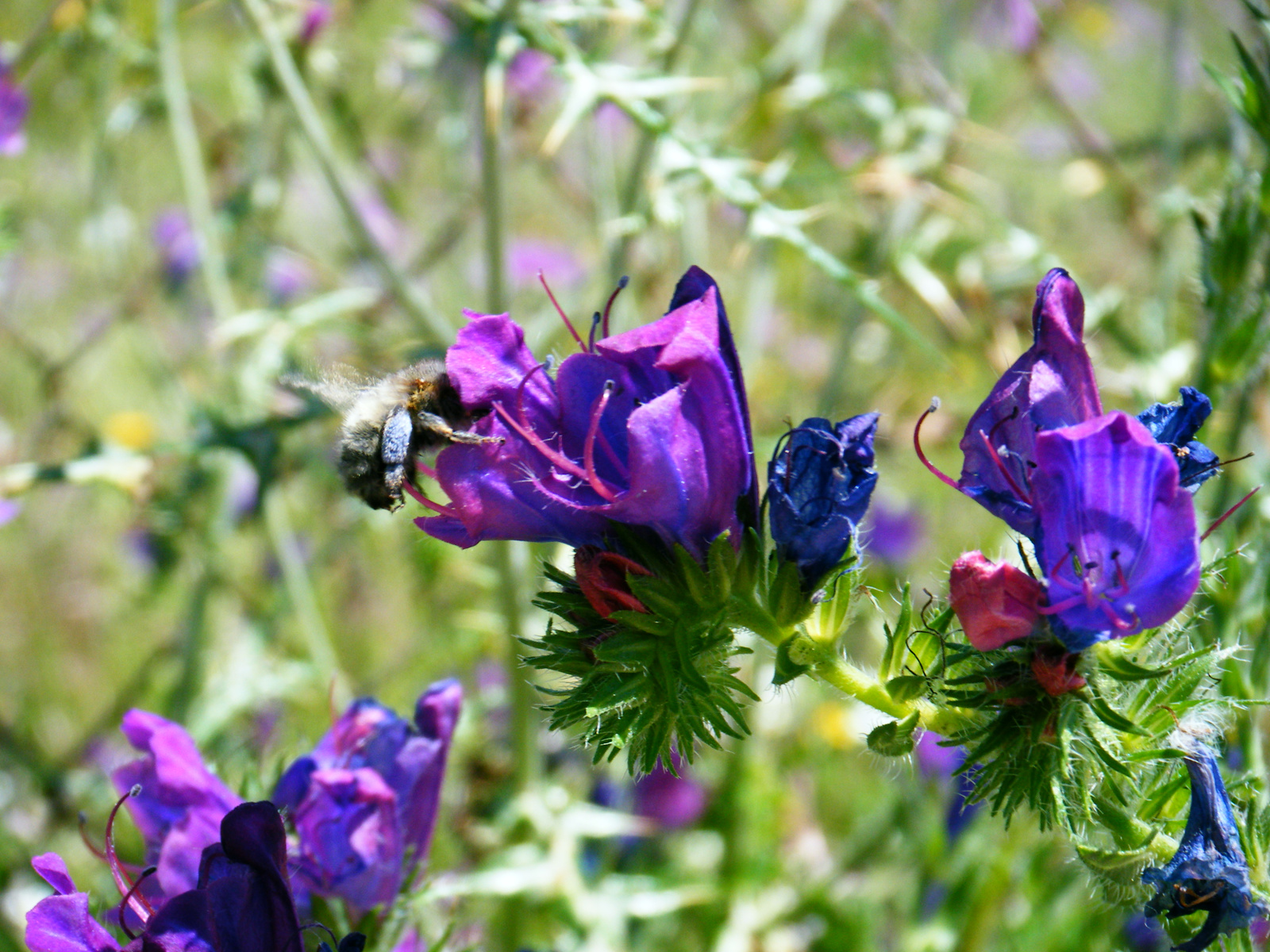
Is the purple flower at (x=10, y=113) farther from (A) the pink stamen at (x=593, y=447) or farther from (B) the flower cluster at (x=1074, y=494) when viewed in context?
(B) the flower cluster at (x=1074, y=494)

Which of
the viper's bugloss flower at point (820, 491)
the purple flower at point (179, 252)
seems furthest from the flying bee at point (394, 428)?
the purple flower at point (179, 252)

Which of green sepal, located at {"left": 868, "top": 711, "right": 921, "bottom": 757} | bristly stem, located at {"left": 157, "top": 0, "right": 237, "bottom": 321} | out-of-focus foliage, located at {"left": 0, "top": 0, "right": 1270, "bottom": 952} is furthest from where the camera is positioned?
bristly stem, located at {"left": 157, "top": 0, "right": 237, "bottom": 321}

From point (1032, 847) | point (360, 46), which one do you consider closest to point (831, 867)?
point (1032, 847)

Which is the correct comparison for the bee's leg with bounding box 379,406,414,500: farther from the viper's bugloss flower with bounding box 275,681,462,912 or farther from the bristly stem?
the bristly stem

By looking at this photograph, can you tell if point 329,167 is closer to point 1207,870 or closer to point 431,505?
point 431,505

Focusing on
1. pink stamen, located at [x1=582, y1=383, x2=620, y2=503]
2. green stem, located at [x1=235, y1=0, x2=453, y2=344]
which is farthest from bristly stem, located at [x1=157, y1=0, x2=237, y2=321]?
pink stamen, located at [x1=582, y1=383, x2=620, y2=503]
